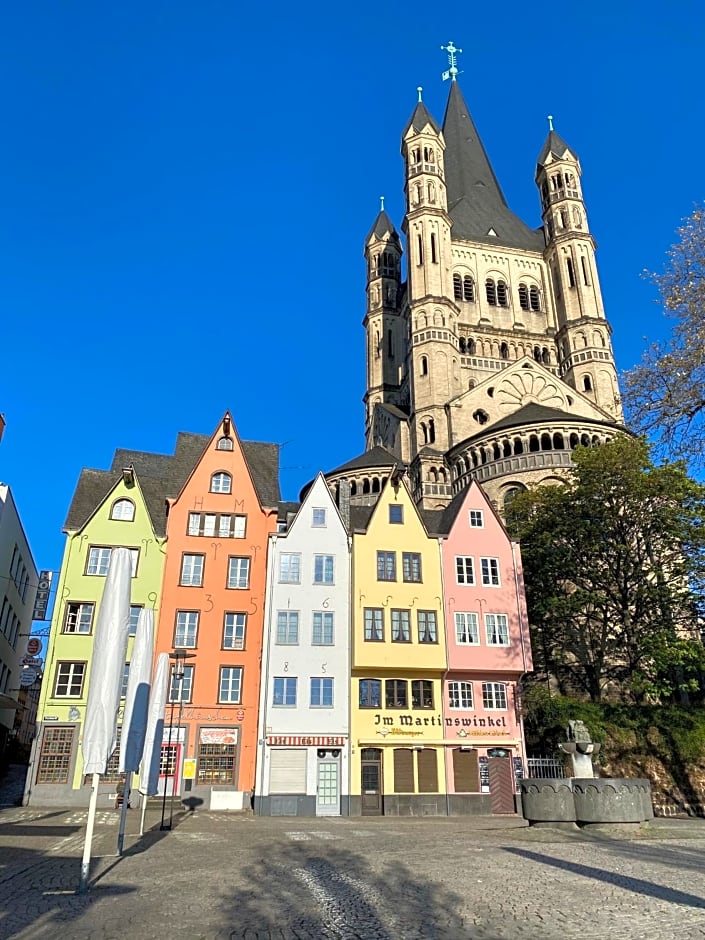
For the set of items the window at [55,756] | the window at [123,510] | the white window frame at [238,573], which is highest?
the window at [123,510]

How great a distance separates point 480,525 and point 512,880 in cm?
2458

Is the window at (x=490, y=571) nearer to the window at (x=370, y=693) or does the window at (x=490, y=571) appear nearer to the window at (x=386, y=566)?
the window at (x=386, y=566)

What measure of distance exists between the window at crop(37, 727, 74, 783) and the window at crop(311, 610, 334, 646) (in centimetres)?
1041

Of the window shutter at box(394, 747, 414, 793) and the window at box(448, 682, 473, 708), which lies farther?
the window at box(448, 682, 473, 708)

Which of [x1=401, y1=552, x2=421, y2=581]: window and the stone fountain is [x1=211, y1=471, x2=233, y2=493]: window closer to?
[x1=401, y1=552, x2=421, y2=581]: window

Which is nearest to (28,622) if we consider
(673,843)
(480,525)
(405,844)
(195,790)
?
(195,790)

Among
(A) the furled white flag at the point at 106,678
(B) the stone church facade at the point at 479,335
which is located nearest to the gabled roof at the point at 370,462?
(B) the stone church facade at the point at 479,335

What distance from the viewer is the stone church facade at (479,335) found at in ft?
176

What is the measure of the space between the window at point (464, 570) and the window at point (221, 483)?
11.5 metres

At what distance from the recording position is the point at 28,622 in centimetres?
4962

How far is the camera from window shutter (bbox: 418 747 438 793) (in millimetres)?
28531

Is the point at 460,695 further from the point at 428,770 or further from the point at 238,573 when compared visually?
the point at 238,573

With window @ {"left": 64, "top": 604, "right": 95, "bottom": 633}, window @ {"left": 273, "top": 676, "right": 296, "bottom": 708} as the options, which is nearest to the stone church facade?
window @ {"left": 273, "top": 676, "right": 296, "bottom": 708}

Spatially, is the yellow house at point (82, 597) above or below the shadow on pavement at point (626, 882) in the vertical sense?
above
